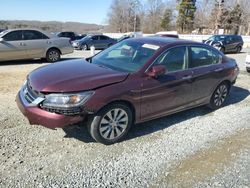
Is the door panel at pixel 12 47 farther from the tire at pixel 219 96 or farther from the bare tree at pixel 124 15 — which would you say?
the bare tree at pixel 124 15

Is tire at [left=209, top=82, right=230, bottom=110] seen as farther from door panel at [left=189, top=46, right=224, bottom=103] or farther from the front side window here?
the front side window

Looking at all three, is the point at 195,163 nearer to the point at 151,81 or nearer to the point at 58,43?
the point at 151,81

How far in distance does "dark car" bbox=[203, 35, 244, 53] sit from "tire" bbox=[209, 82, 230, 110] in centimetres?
1465

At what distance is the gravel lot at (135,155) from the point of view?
3.37 m

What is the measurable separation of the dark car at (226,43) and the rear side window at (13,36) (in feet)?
44.2

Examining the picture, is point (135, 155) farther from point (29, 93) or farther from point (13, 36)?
point (13, 36)

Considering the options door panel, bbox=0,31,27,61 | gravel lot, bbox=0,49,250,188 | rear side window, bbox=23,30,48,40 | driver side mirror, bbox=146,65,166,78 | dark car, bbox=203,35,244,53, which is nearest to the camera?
gravel lot, bbox=0,49,250,188

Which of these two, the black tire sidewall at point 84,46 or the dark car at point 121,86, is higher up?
the dark car at point 121,86

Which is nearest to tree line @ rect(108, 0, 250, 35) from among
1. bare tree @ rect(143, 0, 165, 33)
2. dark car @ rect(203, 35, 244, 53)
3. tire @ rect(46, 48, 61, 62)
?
bare tree @ rect(143, 0, 165, 33)

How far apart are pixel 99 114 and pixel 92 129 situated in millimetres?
246

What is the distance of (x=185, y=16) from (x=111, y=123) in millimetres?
63432

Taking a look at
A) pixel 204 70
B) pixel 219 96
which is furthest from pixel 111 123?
pixel 219 96

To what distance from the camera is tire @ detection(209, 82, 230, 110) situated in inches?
235

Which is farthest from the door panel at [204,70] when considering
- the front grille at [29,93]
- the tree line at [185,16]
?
the tree line at [185,16]
